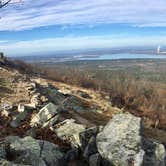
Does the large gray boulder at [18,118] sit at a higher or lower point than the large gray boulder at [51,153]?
higher

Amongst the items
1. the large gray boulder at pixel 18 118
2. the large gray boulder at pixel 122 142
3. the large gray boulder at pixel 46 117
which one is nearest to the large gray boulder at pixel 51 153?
the large gray boulder at pixel 122 142

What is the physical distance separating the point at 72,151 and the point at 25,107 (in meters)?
6.43

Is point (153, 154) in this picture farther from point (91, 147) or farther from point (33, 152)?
point (33, 152)

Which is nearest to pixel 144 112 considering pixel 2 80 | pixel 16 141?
pixel 2 80

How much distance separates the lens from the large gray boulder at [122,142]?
15.2 meters

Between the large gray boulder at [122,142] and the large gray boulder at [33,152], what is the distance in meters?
1.67

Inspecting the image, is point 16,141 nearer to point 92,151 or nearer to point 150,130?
point 92,151

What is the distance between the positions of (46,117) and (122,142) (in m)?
5.25

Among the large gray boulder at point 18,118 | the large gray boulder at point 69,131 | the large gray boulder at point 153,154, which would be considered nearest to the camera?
the large gray boulder at point 153,154

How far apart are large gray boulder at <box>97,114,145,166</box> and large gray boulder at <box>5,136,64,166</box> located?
1669mm

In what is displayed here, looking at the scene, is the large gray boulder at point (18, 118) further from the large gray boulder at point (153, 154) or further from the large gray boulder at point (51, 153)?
the large gray boulder at point (153, 154)

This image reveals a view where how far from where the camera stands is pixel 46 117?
1986 centimetres

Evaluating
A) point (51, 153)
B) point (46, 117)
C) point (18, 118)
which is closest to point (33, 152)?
point (51, 153)

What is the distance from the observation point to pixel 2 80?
96.8 feet
